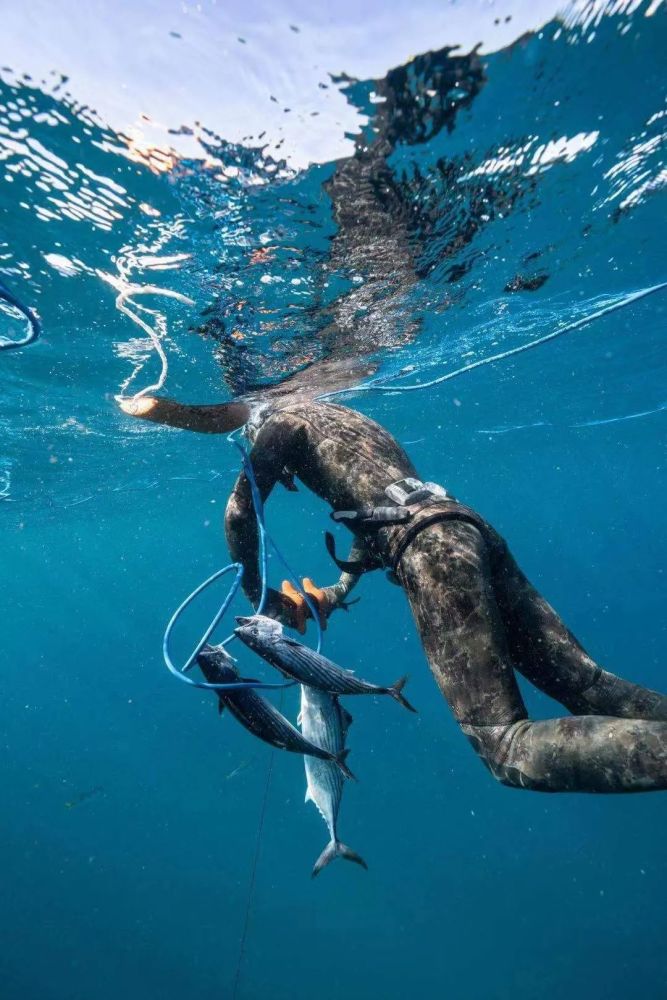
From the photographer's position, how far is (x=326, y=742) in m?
3.93

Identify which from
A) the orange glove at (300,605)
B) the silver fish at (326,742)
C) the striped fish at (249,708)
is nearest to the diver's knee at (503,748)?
the striped fish at (249,708)

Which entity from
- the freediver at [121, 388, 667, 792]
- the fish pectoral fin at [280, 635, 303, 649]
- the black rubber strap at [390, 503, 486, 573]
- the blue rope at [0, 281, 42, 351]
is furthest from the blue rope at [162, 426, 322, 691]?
the blue rope at [0, 281, 42, 351]

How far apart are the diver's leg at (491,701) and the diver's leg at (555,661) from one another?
2.52 ft

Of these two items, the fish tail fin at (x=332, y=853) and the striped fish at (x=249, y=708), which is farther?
the fish tail fin at (x=332, y=853)

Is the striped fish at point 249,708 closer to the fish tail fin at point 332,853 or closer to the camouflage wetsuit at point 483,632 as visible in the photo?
the camouflage wetsuit at point 483,632

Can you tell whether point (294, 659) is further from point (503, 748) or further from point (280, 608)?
point (280, 608)

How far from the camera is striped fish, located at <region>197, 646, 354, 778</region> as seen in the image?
283cm

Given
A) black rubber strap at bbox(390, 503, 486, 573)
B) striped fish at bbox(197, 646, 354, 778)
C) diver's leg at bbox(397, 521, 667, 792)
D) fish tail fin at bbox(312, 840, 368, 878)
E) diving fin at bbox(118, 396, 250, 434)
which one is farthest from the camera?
diving fin at bbox(118, 396, 250, 434)

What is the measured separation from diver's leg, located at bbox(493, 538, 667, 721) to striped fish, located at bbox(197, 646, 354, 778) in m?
1.75

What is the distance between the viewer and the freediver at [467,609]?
2240 millimetres

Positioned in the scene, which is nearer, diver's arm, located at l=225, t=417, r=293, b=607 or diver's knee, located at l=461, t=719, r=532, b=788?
diver's knee, located at l=461, t=719, r=532, b=788


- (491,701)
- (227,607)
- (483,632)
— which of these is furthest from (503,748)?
(227,607)

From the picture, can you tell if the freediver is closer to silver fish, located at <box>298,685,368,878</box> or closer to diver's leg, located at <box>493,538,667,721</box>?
diver's leg, located at <box>493,538,667,721</box>

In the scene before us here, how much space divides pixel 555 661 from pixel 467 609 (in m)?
1.19
